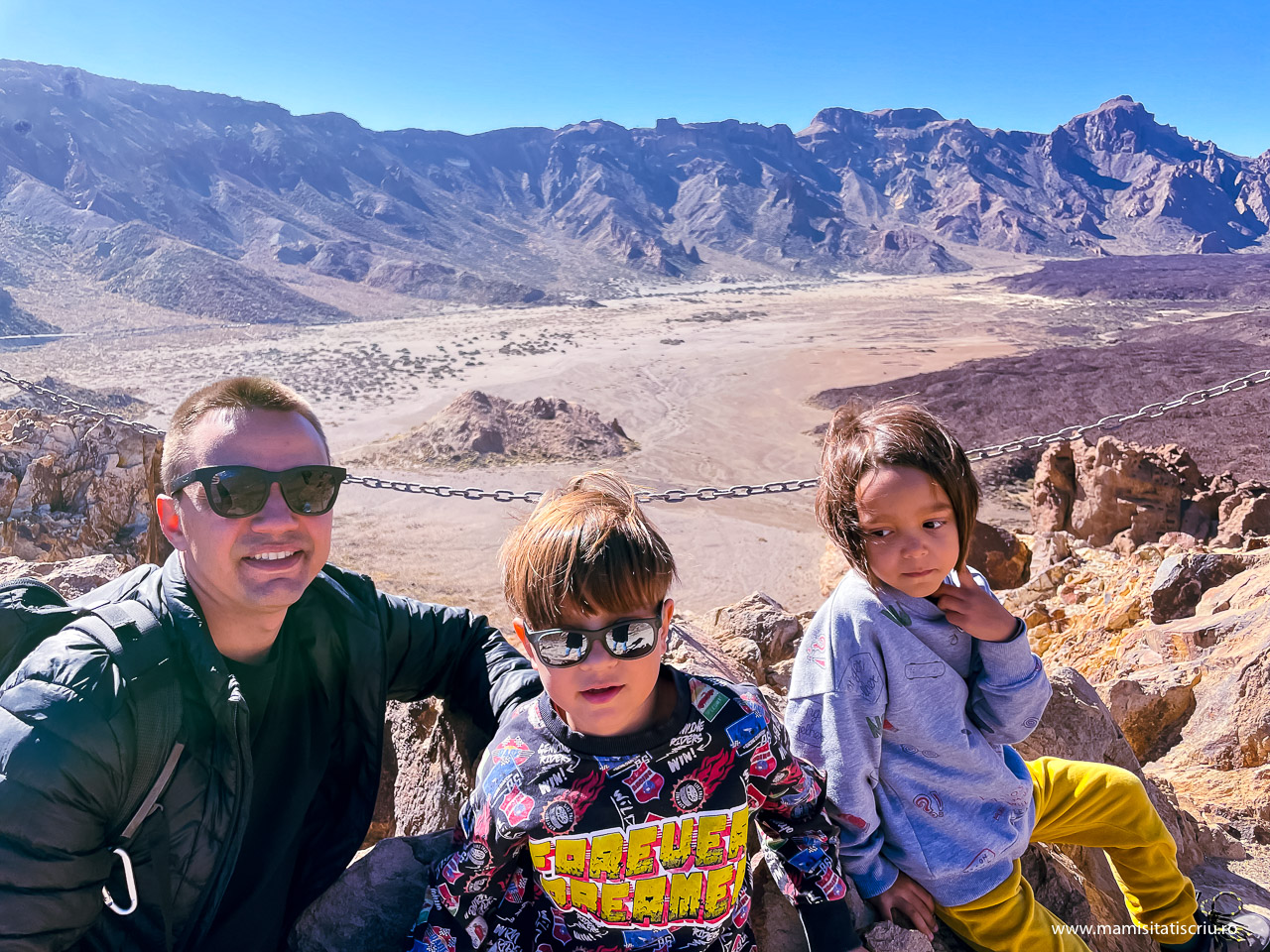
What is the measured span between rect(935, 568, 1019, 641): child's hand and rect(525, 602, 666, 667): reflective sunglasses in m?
0.79

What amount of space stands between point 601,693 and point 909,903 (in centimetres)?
101

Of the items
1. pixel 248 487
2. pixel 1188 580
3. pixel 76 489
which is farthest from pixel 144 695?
pixel 76 489

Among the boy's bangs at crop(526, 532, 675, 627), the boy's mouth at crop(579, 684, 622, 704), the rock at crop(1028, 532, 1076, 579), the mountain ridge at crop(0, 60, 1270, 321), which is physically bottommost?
the rock at crop(1028, 532, 1076, 579)

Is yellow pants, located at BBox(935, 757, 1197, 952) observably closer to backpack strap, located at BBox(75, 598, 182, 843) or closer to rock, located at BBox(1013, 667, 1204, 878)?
rock, located at BBox(1013, 667, 1204, 878)

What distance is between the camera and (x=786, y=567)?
1122 cm

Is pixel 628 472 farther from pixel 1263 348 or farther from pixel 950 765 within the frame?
pixel 1263 348

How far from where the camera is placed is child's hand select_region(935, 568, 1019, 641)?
6.16 ft

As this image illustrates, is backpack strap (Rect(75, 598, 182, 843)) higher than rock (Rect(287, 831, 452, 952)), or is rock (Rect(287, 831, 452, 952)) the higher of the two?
backpack strap (Rect(75, 598, 182, 843))

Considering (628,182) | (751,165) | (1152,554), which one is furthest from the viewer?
(751,165)

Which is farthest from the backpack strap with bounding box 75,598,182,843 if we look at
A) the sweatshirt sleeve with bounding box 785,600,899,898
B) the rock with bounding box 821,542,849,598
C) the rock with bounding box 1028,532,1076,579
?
the rock with bounding box 821,542,849,598

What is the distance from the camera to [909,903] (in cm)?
192

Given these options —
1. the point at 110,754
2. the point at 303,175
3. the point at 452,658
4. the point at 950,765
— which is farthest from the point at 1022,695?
the point at 303,175

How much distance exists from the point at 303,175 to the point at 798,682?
8748 centimetres

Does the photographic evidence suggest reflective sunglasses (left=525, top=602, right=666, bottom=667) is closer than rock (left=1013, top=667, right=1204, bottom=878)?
Yes
